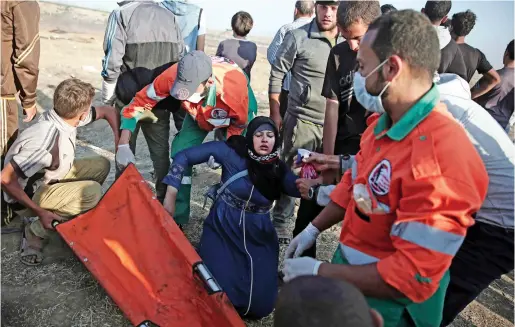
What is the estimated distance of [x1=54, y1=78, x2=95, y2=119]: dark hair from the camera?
11.1ft

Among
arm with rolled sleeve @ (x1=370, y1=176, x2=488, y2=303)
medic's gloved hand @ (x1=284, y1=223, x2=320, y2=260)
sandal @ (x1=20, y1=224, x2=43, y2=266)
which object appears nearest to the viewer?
arm with rolled sleeve @ (x1=370, y1=176, x2=488, y2=303)

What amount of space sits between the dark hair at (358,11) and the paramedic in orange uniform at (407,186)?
42.9 inches

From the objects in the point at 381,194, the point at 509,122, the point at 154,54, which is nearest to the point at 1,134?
the point at 154,54

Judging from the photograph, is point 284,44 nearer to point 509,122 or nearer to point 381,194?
point 381,194

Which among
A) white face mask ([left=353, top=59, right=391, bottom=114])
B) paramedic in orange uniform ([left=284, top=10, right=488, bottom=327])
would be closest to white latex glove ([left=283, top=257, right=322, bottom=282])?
paramedic in orange uniform ([left=284, top=10, right=488, bottom=327])

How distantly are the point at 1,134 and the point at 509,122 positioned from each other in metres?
5.47

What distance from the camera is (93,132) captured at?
6879 millimetres

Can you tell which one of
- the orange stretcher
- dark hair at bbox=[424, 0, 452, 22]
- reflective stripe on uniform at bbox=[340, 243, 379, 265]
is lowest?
the orange stretcher

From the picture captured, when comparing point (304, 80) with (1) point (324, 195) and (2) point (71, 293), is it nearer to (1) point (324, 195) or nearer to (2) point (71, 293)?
(1) point (324, 195)

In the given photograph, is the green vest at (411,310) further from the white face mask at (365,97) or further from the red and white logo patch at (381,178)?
the white face mask at (365,97)

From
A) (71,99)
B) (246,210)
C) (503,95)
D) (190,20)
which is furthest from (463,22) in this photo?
(71,99)

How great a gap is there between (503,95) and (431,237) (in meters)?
4.29

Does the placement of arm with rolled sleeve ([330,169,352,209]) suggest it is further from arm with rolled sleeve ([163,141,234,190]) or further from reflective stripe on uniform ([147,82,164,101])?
reflective stripe on uniform ([147,82,164,101])

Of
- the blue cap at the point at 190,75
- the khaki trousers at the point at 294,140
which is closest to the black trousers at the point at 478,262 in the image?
the khaki trousers at the point at 294,140
